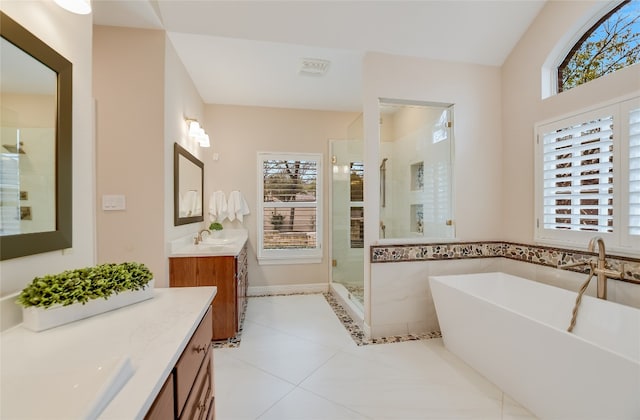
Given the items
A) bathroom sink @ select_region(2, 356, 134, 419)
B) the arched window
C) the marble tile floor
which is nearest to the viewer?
bathroom sink @ select_region(2, 356, 134, 419)

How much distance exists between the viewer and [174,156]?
2.49 m

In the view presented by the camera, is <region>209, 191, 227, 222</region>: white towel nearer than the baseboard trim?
Yes

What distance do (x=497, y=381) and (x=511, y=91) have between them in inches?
104

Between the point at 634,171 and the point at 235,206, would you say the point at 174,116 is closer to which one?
the point at 235,206

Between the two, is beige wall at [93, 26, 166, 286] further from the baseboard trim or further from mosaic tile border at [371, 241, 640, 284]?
mosaic tile border at [371, 241, 640, 284]

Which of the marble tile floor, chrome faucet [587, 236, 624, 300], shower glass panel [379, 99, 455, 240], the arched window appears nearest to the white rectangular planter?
the marble tile floor

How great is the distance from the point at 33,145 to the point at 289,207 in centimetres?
304

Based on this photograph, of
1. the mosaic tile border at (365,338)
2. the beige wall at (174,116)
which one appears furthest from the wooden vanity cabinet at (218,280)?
the mosaic tile border at (365,338)

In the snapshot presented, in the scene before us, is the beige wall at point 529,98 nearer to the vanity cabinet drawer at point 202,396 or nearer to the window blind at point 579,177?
the window blind at point 579,177

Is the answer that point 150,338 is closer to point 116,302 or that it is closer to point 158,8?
point 116,302

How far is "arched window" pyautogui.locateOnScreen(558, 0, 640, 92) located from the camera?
1.93 meters

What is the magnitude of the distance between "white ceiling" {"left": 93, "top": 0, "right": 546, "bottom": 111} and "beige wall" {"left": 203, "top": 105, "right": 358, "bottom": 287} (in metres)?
0.85

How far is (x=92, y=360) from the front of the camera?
0.70 metres

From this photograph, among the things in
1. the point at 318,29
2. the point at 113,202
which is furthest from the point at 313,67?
the point at 113,202
